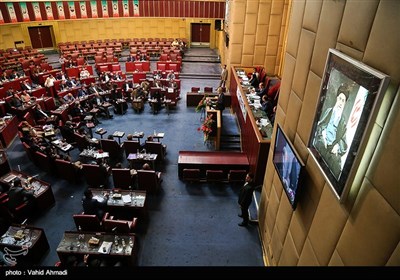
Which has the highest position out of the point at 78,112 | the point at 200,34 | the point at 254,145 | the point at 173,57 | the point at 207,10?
the point at 207,10

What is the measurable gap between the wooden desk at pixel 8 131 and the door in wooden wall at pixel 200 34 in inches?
701

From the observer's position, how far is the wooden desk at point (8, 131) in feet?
33.4

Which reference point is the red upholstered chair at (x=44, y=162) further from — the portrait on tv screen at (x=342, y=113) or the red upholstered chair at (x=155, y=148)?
the portrait on tv screen at (x=342, y=113)

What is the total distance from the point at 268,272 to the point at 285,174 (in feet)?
13.3

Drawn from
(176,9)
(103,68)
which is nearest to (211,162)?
(103,68)

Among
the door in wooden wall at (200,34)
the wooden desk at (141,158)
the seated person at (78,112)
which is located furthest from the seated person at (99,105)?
the door in wooden wall at (200,34)

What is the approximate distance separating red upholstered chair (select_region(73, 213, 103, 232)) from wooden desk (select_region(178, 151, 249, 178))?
9.97 feet

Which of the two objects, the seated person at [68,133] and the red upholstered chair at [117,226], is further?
the seated person at [68,133]

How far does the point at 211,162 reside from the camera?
8.85 m

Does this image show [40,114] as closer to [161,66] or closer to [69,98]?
[69,98]

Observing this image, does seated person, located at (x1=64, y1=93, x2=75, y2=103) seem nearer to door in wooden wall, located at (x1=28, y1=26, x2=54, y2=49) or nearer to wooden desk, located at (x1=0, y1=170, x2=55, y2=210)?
wooden desk, located at (x1=0, y1=170, x2=55, y2=210)

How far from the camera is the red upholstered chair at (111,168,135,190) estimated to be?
8.09 metres

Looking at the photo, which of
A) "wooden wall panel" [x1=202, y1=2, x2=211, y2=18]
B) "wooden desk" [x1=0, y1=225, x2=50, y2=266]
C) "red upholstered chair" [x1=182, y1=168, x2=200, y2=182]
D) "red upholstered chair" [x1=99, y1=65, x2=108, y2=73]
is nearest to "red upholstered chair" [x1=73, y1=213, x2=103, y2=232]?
"wooden desk" [x1=0, y1=225, x2=50, y2=266]

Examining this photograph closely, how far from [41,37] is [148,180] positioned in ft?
66.5
